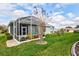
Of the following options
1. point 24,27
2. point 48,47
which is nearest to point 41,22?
point 24,27

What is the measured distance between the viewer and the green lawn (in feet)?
8.02

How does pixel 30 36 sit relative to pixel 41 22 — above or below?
below

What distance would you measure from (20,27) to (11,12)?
0.78ft

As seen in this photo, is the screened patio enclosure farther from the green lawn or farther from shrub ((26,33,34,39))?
the green lawn

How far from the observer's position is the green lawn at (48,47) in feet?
8.02

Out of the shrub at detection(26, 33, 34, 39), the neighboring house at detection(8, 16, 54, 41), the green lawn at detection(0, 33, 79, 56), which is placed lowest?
the green lawn at detection(0, 33, 79, 56)

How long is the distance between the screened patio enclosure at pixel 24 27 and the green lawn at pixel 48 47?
14cm

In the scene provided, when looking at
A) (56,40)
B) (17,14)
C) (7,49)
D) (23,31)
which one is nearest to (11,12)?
(17,14)

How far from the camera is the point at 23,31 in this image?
8.16ft

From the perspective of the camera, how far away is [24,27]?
2.48m

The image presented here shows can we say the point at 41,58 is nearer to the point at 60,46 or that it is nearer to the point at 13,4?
the point at 60,46

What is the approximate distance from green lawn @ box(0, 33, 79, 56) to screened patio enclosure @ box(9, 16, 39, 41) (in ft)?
0.45

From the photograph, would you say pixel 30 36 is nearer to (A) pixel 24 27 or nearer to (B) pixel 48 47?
(A) pixel 24 27

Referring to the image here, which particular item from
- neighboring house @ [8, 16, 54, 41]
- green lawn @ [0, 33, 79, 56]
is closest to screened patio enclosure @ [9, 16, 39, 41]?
neighboring house @ [8, 16, 54, 41]
